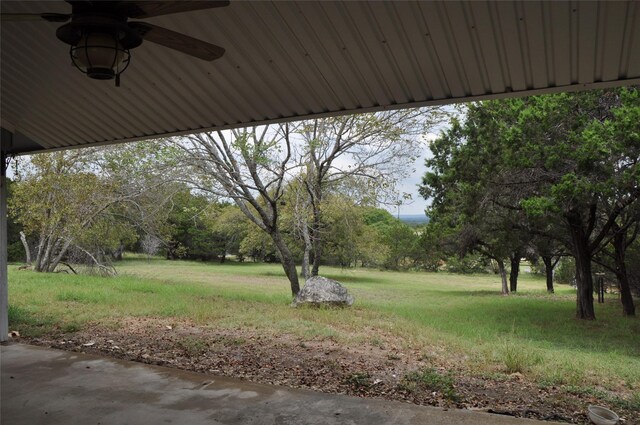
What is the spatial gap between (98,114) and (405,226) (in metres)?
31.0

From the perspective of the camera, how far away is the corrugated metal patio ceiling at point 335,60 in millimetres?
2537

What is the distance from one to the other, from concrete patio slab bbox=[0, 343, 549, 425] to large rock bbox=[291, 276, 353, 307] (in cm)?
526

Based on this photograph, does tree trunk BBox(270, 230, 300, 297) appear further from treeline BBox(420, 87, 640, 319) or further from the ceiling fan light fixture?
→ the ceiling fan light fixture

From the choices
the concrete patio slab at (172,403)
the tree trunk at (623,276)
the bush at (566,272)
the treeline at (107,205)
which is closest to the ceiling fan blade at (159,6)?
the concrete patio slab at (172,403)

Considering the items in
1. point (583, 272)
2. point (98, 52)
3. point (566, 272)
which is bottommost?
point (566, 272)

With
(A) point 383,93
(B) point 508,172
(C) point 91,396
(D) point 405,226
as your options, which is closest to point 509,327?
(B) point 508,172

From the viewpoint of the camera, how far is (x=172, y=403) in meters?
3.44

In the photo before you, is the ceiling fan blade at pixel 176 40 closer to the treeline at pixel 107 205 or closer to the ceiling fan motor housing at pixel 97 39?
the ceiling fan motor housing at pixel 97 39

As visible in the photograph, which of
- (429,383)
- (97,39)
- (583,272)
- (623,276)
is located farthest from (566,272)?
(97,39)

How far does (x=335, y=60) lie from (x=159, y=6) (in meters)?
1.25

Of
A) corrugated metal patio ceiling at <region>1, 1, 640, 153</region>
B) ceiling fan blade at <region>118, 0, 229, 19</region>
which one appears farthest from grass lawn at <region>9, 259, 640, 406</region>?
ceiling fan blade at <region>118, 0, 229, 19</region>

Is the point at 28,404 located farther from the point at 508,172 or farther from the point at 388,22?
the point at 508,172

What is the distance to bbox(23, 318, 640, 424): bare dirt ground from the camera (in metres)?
3.68

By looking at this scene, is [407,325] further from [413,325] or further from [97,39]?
[97,39]
